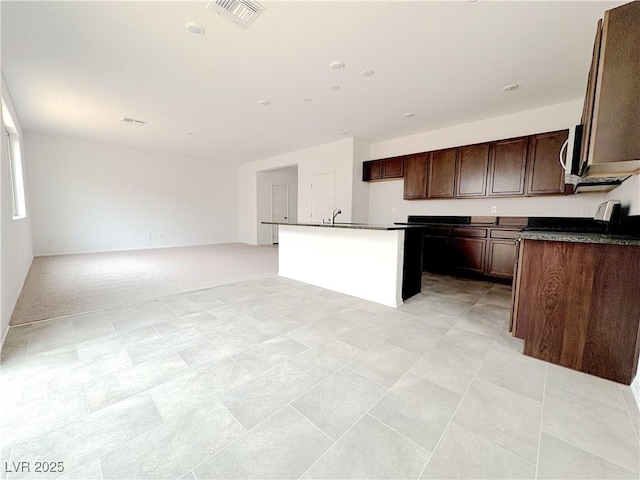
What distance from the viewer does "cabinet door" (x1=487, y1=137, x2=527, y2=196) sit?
4105 mm

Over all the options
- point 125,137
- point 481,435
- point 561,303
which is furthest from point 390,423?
point 125,137

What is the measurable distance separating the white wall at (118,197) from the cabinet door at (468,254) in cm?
737

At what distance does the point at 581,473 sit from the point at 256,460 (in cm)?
142

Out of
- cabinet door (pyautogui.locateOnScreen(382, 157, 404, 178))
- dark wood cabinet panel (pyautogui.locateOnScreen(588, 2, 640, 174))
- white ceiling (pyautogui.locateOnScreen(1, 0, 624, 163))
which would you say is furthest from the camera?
cabinet door (pyautogui.locateOnScreen(382, 157, 404, 178))

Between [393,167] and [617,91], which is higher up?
[393,167]

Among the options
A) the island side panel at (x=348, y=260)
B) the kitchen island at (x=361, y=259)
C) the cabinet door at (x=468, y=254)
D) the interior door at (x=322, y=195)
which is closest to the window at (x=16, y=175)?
the island side panel at (x=348, y=260)

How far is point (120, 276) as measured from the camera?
14.4 ft

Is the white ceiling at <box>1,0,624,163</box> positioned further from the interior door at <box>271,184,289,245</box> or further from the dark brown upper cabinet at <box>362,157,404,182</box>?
the interior door at <box>271,184,289,245</box>

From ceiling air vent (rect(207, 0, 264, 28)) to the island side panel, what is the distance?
8.05 feet

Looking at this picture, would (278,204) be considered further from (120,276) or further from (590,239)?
(590,239)

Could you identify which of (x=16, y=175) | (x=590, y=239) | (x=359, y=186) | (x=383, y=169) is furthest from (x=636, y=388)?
(x=16, y=175)

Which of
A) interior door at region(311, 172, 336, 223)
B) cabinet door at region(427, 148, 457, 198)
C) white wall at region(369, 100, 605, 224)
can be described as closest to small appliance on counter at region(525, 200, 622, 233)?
white wall at region(369, 100, 605, 224)

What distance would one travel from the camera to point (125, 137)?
6.05 metres

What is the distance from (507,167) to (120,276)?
21.7 ft
